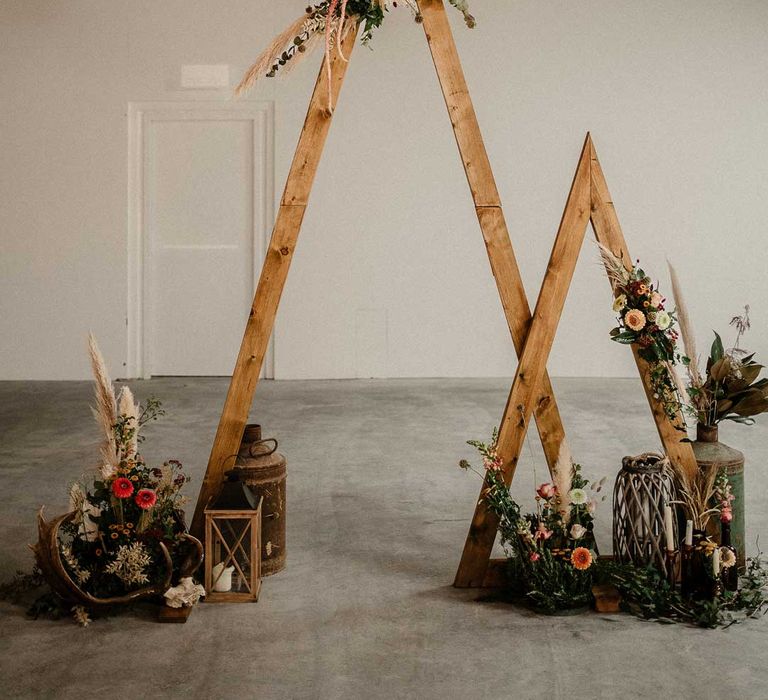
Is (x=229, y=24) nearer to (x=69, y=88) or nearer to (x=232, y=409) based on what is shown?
(x=69, y=88)

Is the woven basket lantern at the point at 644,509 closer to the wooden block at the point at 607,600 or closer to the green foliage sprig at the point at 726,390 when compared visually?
the wooden block at the point at 607,600

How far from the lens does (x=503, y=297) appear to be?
11.0 feet

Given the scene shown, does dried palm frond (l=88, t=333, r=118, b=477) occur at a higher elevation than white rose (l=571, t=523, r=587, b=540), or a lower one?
higher

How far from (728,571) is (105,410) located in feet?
7.25

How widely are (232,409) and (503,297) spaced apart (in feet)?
3.49

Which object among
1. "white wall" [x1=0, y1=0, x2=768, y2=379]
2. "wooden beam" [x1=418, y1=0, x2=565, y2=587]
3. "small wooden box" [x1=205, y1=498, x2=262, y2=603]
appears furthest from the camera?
"white wall" [x1=0, y1=0, x2=768, y2=379]

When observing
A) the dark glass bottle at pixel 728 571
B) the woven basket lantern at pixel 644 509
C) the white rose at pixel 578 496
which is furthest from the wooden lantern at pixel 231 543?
the dark glass bottle at pixel 728 571

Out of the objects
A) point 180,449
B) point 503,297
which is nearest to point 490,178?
point 503,297

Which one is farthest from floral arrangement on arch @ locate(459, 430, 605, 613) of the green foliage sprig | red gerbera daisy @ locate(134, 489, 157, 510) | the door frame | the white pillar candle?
the door frame

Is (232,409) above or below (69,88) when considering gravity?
below

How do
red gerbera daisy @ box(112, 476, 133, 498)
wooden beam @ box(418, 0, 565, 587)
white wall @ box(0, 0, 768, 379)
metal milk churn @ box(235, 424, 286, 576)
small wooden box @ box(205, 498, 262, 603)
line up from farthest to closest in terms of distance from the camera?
1. white wall @ box(0, 0, 768, 379)
2. metal milk churn @ box(235, 424, 286, 576)
3. wooden beam @ box(418, 0, 565, 587)
4. small wooden box @ box(205, 498, 262, 603)
5. red gerbera daisy @ box(112, 476, 133, 498)

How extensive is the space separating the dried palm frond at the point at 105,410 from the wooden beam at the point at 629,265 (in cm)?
177

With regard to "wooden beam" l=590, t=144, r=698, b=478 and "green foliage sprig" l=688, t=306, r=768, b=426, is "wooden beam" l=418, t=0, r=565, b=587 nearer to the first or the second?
"wooden beam" l=590, t=144, r=698, b=478

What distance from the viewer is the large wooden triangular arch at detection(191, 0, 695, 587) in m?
3.31
